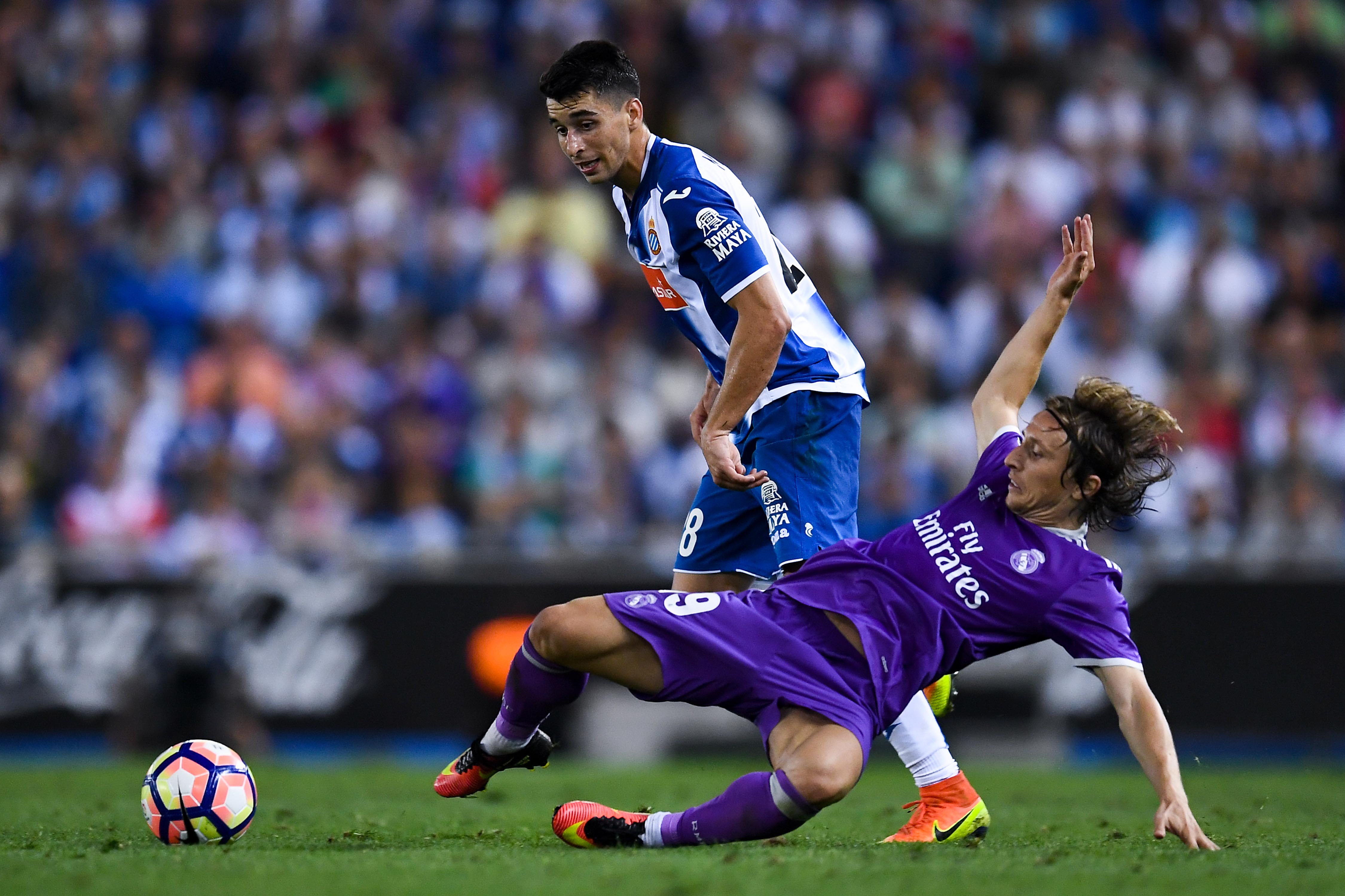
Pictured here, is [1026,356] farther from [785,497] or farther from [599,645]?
[599,645]

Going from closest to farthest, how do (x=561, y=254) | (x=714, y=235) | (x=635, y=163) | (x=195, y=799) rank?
(x=195, y=799) < (x=714, y=235) < (x=635, y=163) < (x=561, y=254)

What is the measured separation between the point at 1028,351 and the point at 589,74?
6.52 ft

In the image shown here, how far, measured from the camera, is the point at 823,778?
16.5ft

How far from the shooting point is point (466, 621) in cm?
1090

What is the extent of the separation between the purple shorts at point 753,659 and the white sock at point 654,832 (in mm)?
404

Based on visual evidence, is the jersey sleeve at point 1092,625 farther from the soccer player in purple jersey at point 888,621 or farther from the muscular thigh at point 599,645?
the muscular thigh at point 599,645

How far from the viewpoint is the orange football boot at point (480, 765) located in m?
5.78

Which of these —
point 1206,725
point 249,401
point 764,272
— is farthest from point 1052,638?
point 249,401

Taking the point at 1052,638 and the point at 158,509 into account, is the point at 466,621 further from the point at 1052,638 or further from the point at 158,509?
the point at 1052,638

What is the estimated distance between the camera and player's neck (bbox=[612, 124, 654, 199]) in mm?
6164

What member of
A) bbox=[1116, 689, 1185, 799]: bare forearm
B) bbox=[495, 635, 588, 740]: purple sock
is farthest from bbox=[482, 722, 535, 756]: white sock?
bbox=[1116, 689, 1185, 799]: bare forearm

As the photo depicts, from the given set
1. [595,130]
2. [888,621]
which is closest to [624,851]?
[888,621]

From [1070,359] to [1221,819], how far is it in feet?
22.0

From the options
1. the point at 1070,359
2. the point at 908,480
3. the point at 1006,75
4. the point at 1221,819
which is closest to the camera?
the point at 1221,819
